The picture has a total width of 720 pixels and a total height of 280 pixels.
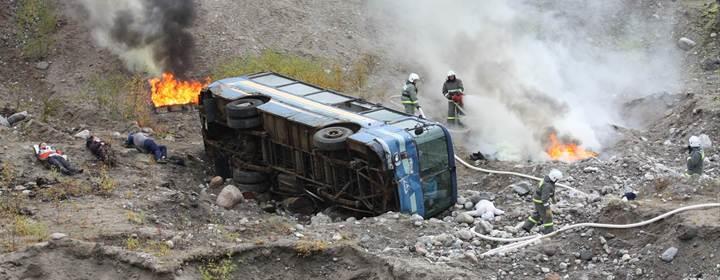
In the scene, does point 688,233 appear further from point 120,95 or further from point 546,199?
point 120,95

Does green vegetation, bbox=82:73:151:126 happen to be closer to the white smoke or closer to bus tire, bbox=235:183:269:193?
bus tire, bbox=235:183:269:193

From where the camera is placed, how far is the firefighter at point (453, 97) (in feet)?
59.3

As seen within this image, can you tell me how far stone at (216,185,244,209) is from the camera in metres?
14.5

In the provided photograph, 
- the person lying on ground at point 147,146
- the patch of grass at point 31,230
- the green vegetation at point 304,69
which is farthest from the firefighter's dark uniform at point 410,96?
the patch of grass at point 31,230

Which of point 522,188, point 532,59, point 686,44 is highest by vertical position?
point 522,188

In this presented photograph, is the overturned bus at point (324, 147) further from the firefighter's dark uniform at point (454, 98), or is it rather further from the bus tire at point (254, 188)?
the firefighter's dark uniform at point (454, 98)

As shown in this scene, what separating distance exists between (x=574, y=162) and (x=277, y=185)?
16.7ft

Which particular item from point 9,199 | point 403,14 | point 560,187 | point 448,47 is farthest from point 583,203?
point 403,14

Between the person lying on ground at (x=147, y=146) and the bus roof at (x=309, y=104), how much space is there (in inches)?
56.3

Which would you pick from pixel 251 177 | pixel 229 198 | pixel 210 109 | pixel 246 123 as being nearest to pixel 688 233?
pixel 229 198

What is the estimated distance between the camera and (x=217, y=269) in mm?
11109

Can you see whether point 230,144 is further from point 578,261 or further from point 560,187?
point 578,261

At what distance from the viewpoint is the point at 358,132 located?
1366 centimetres

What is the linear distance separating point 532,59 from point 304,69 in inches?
208
